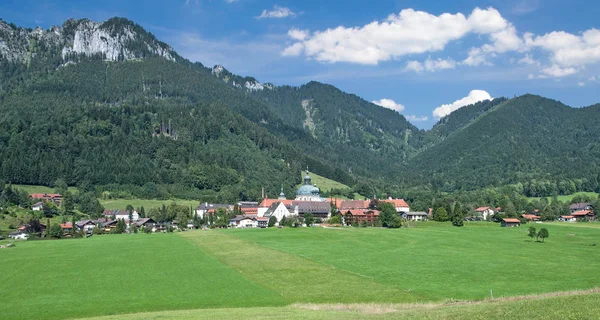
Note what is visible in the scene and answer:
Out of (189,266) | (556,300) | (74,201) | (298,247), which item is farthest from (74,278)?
(74,201)

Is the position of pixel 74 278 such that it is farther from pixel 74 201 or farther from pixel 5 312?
pixel 74 201

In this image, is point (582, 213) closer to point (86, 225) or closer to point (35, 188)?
point (86, 225)

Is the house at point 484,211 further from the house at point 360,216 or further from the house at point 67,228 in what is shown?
the house at point 67,228

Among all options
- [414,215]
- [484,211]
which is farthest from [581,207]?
[414,215]

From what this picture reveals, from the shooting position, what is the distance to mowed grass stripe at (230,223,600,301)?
48812mm

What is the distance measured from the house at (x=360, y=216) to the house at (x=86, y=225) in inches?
2458

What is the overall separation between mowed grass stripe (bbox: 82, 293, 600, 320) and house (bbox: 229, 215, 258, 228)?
109522 mm

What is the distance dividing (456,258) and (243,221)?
299 ft

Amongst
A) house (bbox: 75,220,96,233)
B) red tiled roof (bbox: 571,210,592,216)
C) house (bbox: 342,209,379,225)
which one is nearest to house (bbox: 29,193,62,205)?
house (bbox: 75,220,96,233)

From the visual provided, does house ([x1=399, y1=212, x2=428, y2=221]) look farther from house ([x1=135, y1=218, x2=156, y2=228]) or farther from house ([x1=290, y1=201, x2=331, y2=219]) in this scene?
house ([x1=135, y1=218, x2=156, y2=228])

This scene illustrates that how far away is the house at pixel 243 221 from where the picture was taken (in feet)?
490

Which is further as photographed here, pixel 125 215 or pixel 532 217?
pixel 125 215

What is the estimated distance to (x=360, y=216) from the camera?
13825cm

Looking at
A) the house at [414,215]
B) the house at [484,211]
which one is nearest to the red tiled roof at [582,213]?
the house at [484,211]
